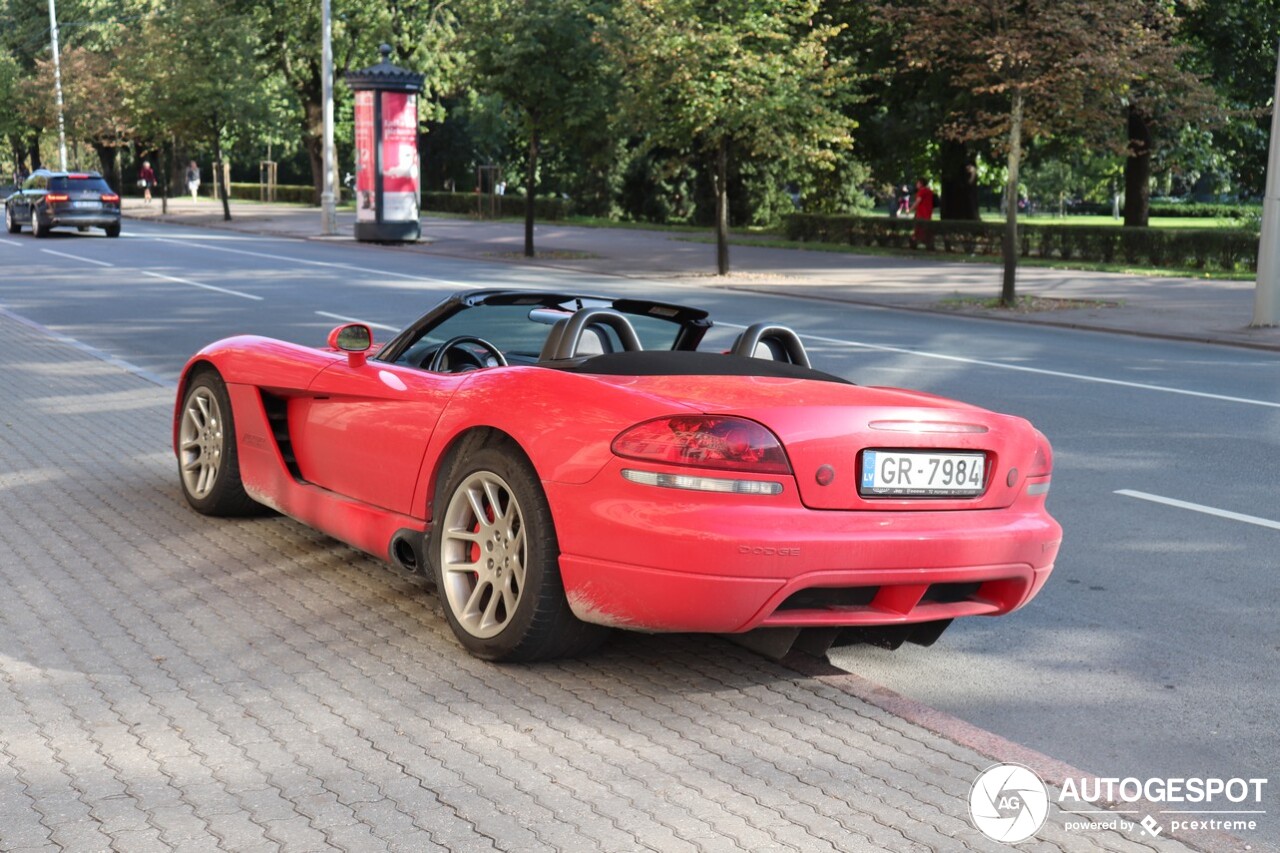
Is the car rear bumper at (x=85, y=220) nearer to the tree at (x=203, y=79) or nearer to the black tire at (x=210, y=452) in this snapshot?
the tree at (x=203, y=79)

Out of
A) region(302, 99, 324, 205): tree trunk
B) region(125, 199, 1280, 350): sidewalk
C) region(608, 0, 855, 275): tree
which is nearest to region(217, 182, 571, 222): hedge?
region(302, 99, 324, 205): tree trunk

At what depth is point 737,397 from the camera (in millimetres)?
4648

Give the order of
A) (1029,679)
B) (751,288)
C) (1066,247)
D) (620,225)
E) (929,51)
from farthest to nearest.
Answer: (620,225)
(1066,247)
(751,288)
(929,51)
(1029,679)

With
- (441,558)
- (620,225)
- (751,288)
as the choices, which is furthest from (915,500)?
(620,225)

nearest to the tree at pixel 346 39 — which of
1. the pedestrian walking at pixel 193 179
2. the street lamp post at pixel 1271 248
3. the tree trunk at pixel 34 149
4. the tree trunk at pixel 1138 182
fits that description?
the pedestrian walking at pixel 193 179

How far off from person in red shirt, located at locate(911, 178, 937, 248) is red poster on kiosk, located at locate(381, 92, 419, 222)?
41.6ft

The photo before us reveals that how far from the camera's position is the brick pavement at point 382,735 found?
3625 millimetres

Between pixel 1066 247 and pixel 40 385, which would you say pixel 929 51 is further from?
pixel 40 385

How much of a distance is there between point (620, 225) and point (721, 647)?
142ft

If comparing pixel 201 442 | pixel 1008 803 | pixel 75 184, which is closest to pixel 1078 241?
pixel 75 184

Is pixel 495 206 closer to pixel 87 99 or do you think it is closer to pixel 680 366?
pixel 87 99

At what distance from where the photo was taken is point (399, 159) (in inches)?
1535

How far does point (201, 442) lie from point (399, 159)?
108 ft

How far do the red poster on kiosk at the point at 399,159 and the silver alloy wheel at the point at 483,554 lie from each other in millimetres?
33971
